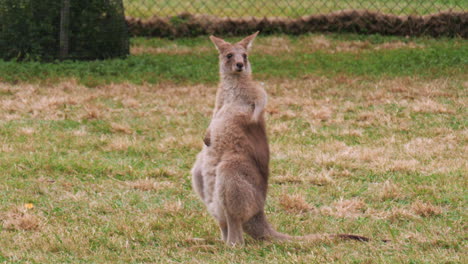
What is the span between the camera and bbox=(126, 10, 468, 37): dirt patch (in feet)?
38.7

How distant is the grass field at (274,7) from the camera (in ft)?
40.9

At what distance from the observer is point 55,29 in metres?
10.2

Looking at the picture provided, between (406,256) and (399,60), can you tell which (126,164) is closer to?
(406,256)

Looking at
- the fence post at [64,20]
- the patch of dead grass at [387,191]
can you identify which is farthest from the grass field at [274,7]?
the patch of dead grass at [387,191]

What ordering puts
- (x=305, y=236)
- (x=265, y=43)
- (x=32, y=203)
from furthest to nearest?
(x=265, y=43) → (x=32, y=203) → (x=305, y=236)

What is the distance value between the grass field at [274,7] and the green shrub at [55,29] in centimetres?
250

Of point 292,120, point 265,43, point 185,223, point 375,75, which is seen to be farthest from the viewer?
point 265,43

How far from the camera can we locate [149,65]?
10492 millimetres

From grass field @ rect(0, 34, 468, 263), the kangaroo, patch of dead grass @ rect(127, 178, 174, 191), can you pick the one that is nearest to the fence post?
grass field @ rect(0, 34, 468, 263)

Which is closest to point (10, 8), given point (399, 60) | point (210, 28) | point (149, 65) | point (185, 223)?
point (149, 65)

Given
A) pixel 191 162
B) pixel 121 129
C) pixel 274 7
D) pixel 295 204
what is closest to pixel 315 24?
pixel 274 7

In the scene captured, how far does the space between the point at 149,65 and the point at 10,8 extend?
2052mm

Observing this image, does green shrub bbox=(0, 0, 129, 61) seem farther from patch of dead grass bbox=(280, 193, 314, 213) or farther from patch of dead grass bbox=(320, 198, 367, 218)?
patch of dead grass bbox=(320, 198, 367, 218)

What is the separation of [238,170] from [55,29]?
681cm
